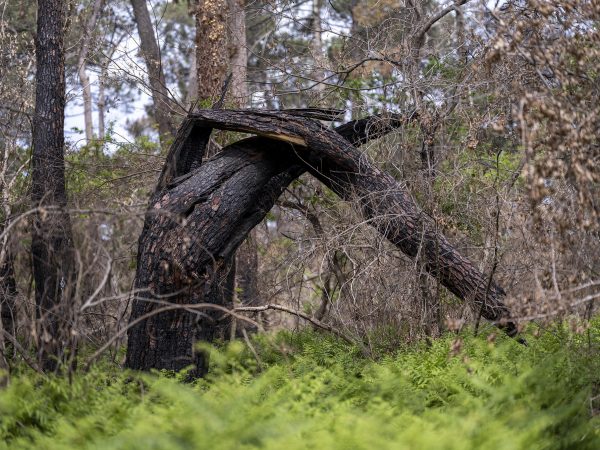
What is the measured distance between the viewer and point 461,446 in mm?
4887

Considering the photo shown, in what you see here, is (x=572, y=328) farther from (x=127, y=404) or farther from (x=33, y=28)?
(x=33, y=28)

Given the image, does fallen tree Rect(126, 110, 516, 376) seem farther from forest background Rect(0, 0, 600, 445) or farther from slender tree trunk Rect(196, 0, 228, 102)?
slender tree trunk Rect(196, 0, 228, 102)

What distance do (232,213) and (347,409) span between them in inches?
139

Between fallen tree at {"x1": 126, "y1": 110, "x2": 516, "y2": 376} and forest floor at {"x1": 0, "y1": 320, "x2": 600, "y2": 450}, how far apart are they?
89 cm

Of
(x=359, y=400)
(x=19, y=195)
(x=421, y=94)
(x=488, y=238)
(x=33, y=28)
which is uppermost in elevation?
(x=33, y=28)

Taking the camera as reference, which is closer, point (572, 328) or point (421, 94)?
point (572, 328)

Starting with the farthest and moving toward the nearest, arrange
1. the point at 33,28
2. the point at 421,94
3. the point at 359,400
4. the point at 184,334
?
1. the point at 33,28
2. the point at 421,94
3. the point at 184,334
4. the point at 359,400

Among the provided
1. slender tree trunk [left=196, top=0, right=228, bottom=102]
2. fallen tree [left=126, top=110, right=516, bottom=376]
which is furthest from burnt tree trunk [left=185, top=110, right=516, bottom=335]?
slender tree trunk [left=196, top=0, right=228, bottom=102]

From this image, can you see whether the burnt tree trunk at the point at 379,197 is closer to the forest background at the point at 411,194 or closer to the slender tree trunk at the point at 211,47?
the forest background at the point at 411,194

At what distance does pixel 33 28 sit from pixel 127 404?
1906 cm

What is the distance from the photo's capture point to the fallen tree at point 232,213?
8812mm

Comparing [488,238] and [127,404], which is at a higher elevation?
[488,238]

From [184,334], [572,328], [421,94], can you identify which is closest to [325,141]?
[421,94]

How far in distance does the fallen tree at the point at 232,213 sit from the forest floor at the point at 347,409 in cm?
89
